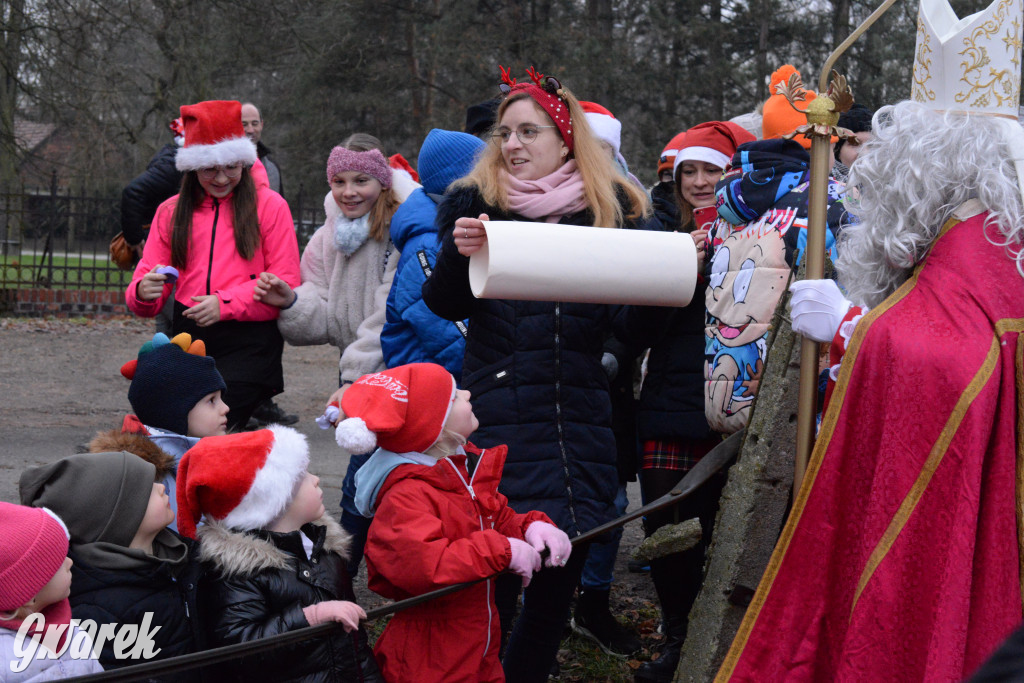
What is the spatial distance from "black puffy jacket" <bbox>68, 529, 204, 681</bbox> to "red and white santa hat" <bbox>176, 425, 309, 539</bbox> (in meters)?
0.11

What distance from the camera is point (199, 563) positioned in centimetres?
243

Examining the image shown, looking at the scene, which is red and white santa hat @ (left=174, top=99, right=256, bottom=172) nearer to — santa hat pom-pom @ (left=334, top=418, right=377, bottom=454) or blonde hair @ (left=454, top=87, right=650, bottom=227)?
blonde hair @ (left=454, top=87, right=650, bottom=227)

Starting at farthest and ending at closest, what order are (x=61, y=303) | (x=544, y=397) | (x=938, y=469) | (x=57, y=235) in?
1. (x=57, y=235)
2. (x=61, y=303)
3. (x=544, y=397)
4. (x=938, y=469)

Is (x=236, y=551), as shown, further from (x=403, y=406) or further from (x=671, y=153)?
(x=671, y=153)

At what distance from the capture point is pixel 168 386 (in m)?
3.20

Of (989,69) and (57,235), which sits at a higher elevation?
(989,69)

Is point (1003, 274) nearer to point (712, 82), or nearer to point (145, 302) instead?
point (145, 302)

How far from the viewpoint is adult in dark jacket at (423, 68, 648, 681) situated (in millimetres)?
2918

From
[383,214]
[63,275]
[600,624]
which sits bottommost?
[600,624]

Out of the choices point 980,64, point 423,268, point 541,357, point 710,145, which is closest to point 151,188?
point 423,268

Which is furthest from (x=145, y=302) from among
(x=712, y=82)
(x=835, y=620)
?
(x=712, y=82)

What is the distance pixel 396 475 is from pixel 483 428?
1.26ft

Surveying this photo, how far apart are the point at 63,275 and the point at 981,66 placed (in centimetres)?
1330

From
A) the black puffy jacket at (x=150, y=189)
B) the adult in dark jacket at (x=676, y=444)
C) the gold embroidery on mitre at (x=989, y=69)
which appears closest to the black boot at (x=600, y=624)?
the adult in dark jacket at (x=676, y=444)
